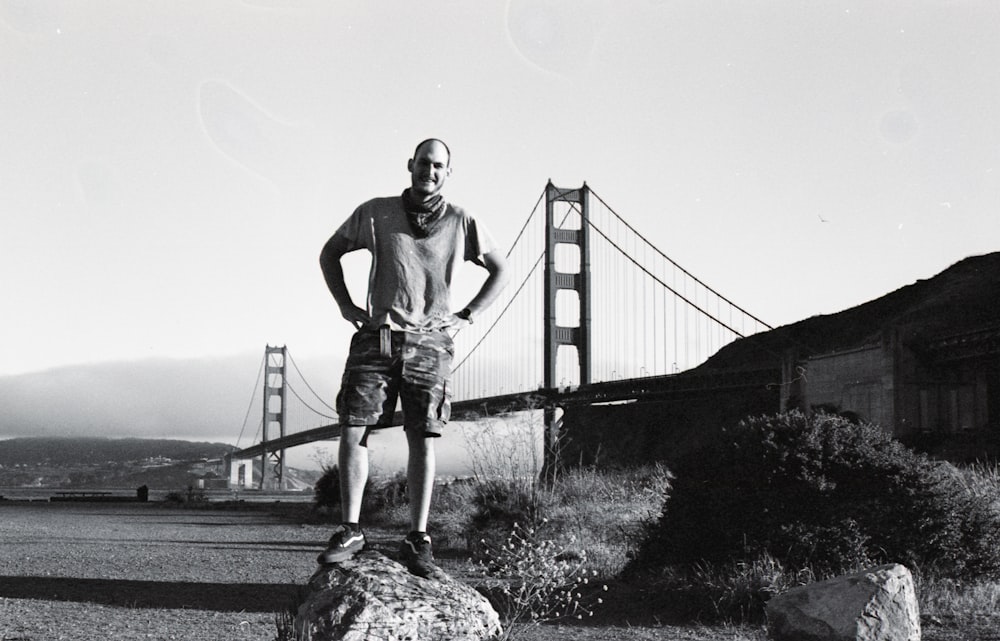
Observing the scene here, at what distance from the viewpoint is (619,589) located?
7.23 metres

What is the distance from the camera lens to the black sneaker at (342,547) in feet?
13.6

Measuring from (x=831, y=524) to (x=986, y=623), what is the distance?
1.05m

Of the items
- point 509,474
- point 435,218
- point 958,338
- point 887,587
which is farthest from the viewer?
point 958,338

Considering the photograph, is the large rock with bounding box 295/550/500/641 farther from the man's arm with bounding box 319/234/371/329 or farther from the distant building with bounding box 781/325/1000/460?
the distant building with bounding box 781/325/1000/460

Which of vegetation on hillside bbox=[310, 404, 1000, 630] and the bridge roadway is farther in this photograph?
the bridge roadway

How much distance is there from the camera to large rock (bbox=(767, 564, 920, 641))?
487cm

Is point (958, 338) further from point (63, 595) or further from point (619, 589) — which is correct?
point (63, 595)

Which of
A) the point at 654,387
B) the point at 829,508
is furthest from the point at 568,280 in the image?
the point at 829,508

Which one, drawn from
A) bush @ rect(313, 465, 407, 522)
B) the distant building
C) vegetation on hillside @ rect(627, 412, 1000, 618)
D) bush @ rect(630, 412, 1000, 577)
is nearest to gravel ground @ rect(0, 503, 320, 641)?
bush @ rect(313, 465, 407, 522)

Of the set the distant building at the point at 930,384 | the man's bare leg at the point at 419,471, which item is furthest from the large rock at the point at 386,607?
the distant building at the point at 930,384

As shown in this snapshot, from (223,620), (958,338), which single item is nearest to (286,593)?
(223,620)

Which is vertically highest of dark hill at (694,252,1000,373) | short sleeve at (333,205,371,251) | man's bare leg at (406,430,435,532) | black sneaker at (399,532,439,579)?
dark hill at (694,252,1000,373)

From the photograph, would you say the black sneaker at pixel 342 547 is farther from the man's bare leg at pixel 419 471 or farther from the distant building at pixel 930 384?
the distant building at pixel 930 384

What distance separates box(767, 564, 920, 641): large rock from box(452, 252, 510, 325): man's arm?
2183mm
